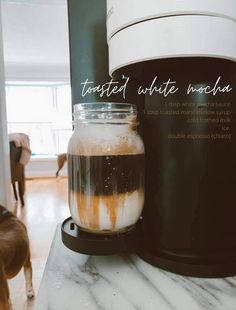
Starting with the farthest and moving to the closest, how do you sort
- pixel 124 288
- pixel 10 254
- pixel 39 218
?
pixel 39 218 → pixel 10 254 → pixel 124 288

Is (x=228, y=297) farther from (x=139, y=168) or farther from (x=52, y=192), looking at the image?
(x=52, y=192)

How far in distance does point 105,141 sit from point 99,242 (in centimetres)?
16

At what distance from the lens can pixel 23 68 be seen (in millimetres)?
4312

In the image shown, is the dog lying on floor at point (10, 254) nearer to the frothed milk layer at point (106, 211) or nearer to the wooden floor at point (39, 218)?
the wooden floor at point (39, 218)

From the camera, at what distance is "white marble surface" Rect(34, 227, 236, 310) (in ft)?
1.15

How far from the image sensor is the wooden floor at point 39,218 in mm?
1347

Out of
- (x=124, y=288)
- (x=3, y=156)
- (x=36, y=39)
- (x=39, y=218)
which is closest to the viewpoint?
(x=124, y=288)

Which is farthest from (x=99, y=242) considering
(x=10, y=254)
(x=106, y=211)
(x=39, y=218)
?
(x=39, y=218)

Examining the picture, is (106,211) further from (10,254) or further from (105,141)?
(10,254)

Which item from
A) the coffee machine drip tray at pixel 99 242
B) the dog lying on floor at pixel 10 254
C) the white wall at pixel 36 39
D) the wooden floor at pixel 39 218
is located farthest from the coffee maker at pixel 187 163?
the white wall at pixel 36 39

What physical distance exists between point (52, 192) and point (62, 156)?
3.32 feet

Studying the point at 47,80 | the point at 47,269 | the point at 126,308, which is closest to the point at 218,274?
the point at 126,308

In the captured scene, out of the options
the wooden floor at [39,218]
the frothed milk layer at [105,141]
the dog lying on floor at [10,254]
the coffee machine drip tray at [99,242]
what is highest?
the frothed milk layer at [105,141]

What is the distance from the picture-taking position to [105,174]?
41 centimetres
